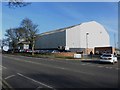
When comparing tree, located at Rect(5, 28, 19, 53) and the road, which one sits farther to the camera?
tree, located at Rect(5, 28, 19, 53)

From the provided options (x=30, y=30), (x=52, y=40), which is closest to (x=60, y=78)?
(x=30, y=30)

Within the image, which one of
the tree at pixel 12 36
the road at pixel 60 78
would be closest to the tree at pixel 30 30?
the tree at pixel 12 36

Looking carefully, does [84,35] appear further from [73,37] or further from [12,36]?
[12,36]

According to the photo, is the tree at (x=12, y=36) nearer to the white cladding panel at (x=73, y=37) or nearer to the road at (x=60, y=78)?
the white cladding panel at (x=73, y=37)

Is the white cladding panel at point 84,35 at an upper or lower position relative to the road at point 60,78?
upper

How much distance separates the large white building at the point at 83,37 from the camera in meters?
122

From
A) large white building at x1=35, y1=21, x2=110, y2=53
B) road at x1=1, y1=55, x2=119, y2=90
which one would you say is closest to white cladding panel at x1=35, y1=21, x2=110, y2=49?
large white building at x1=35, y1=21, x2=110, y2=53

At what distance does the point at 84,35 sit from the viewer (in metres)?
123

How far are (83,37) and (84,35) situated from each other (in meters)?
1.18

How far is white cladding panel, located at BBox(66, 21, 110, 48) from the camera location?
122 m

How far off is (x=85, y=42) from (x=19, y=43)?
28916mm

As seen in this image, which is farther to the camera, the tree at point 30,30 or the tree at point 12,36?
the tree at point 12,36

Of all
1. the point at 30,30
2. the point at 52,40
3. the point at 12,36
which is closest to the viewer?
the point at 30,30

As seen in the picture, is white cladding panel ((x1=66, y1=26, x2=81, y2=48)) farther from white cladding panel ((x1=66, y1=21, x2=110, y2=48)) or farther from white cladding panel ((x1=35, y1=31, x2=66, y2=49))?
white cladding panel ((x1=35, y1=31, x2=66, y2=49))
